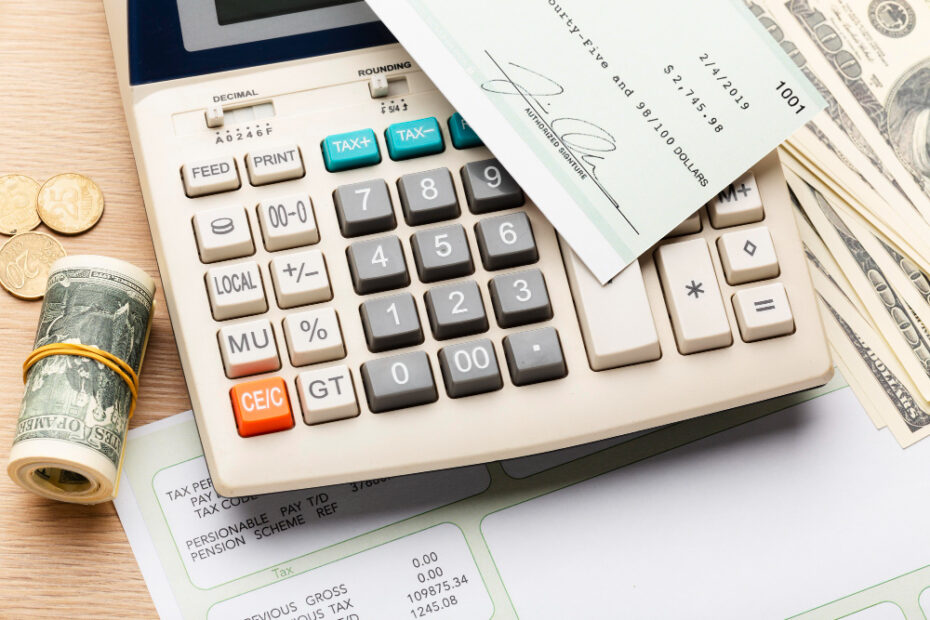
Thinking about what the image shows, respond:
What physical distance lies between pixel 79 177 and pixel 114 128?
0.04 meters

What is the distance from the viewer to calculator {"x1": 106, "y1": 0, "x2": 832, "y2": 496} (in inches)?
18.0

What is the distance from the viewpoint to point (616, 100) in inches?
18.7

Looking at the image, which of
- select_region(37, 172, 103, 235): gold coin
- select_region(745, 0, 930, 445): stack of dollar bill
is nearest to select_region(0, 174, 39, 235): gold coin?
select_region(37, 172, 103, 235): gold coin

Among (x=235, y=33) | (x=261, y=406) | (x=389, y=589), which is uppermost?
(x=235, y=33)

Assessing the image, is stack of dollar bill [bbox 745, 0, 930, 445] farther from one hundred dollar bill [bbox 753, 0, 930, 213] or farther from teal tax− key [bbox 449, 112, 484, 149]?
teal tax− key [bbox 449, 112, 484, 149]

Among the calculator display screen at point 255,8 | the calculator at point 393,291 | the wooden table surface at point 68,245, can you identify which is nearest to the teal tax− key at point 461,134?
the calculator at point 393,291

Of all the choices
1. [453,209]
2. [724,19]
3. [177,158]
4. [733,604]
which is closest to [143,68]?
[177,158]

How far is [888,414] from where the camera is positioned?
1.76ft

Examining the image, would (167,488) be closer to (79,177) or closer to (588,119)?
(79,177)

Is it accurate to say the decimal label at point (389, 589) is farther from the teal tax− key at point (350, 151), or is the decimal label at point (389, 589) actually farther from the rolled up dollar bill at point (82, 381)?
the teal tax− key at point (350, 151)

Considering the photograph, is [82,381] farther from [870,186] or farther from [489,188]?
[870,186]
